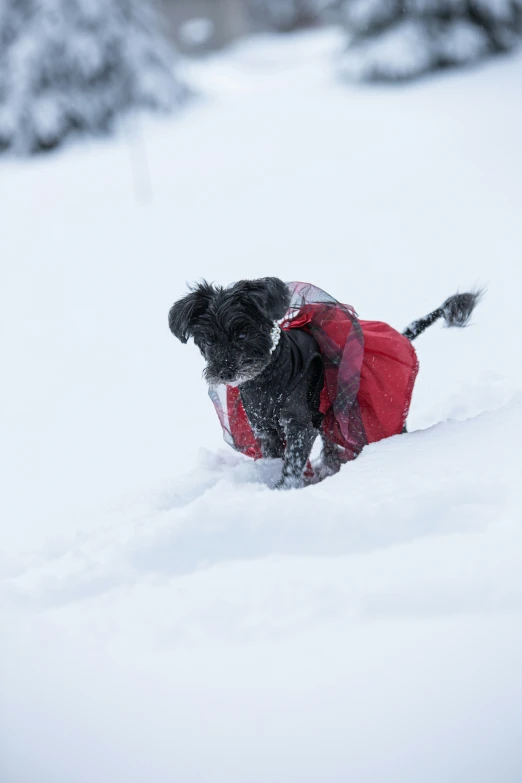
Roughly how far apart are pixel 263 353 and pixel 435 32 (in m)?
9.98

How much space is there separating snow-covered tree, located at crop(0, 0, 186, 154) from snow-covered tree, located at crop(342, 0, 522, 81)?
4.19 metres

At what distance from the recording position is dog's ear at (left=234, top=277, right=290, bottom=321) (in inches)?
98.0

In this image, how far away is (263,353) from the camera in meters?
2.57

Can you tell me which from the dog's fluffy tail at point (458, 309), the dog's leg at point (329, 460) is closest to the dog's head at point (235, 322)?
the dog's leg at point (329, 460)

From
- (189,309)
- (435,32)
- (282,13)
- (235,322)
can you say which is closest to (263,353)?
(235,322)

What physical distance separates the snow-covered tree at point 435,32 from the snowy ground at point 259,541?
14.3 ft

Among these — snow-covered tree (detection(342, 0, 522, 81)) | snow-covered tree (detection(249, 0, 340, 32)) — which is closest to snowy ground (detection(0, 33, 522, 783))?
snow-covered tree (detection(342, 0, 522, 81))

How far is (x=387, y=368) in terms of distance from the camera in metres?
2.74

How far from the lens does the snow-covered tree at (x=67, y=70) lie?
10469 mm

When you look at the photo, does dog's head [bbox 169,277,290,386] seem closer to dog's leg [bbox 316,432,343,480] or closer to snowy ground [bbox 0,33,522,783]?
snowy ground [bbox 0,33,522,783]

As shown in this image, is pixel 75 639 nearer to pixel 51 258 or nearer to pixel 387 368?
pixel 387 368

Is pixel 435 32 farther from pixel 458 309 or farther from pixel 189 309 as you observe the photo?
pixel 189 309

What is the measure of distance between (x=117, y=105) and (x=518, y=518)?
37.4 feet

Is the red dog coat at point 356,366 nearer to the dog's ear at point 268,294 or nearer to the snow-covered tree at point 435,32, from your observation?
the dog's ear at point 268,294
